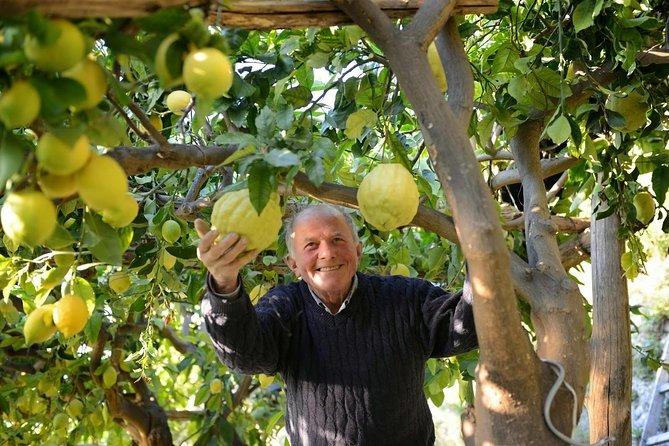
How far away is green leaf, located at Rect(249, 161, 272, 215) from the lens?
1264mm

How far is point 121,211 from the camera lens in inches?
46.1

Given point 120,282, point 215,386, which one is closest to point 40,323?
point 120,282

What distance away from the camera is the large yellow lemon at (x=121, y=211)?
3.63 ft

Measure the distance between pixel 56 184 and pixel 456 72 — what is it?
2.63ft

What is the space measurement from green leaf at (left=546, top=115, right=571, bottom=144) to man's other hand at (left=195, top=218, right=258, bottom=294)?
0.66 metres

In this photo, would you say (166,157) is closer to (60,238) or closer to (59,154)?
(60,238)

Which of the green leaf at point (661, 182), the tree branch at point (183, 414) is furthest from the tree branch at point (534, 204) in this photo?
the tree branch at point (183, 414)

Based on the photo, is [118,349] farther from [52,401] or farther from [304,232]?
[304,232]

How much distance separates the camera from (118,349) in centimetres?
402

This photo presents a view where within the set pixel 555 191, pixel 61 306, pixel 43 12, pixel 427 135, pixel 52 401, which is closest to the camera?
pixel 43 12

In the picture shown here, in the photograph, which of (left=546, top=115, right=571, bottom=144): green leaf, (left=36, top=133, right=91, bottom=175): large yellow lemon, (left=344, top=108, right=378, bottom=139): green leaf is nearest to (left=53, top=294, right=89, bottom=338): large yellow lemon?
(left=36, top=133, right=91, bottom=175): large yellow lemon

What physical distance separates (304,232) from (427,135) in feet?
3.14

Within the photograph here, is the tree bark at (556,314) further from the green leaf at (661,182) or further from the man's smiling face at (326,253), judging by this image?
the man's smiling face at (326,253)

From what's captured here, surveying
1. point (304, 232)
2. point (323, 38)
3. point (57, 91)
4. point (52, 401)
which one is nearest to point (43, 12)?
point (57, 91)
